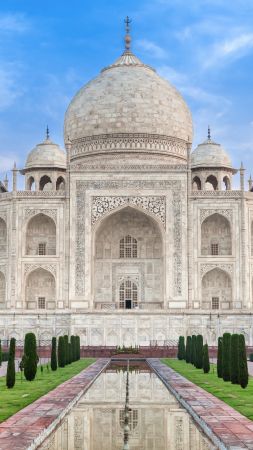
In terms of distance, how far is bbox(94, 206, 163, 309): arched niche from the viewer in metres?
28.3

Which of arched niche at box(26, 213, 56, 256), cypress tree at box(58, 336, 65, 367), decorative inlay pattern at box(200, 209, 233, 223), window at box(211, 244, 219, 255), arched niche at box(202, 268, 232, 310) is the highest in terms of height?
decorative inlay pattern at box(200, 209, 233, 223)

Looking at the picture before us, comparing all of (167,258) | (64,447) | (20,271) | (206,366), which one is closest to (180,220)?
(167,258)

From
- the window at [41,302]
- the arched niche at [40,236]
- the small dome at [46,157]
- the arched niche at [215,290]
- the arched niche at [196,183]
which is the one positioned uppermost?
the small dome at [46,157]

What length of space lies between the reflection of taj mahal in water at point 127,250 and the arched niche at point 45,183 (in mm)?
2189

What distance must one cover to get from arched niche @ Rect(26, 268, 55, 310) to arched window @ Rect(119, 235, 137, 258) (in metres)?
3.07

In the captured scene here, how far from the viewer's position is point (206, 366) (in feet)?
49.9

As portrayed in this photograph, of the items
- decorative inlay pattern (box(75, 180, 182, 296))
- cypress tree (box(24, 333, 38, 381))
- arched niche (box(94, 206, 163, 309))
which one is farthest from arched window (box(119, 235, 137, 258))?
cypress tree (box(24, 333, 38, 381))

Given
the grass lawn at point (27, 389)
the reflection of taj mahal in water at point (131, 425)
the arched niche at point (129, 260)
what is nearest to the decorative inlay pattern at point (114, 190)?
the arched niche at point (129, 260)

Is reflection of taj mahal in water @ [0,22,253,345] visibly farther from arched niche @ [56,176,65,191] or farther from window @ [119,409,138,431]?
window @ [119,409,138,431]

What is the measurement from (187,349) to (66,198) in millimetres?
9835

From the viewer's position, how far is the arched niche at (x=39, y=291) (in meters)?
27.9

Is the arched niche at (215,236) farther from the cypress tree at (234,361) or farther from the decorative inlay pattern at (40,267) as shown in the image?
the cypress tree at (234,361)

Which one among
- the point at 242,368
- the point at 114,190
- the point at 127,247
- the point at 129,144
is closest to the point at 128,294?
the point at 127,247

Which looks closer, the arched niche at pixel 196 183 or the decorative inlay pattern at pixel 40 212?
the decorative inlay pattern at pixel 40 212
